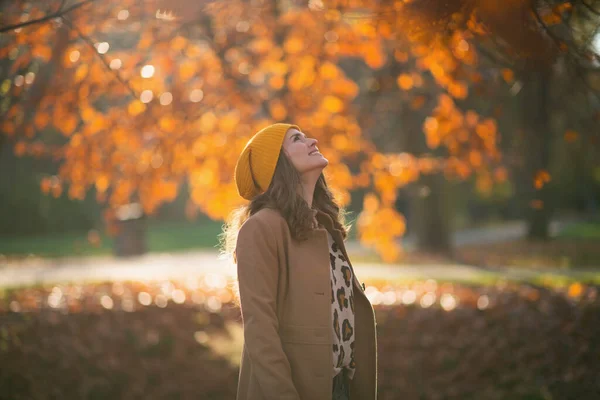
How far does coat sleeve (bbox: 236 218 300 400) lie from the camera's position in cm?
252

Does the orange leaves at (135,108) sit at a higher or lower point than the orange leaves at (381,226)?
higher

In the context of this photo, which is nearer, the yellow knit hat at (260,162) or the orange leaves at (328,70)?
the yellow knit hat at (260,162)

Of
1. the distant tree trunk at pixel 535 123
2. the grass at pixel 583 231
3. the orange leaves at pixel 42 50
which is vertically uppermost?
the orange leaves at pixel 42 50

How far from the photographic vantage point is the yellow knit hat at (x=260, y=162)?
287cm

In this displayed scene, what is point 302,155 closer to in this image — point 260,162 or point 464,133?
point 260,162

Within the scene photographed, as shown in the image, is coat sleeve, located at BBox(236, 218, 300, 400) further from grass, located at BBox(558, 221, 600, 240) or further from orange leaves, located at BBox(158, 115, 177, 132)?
grass, located at BBox(558, 221, 600, 240)

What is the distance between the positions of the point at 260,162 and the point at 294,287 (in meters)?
0.55

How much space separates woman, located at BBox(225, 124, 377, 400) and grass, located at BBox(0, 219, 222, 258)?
616 inches

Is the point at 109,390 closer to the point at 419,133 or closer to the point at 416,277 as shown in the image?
the point at 416,277

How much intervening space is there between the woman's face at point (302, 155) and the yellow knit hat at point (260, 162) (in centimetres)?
5

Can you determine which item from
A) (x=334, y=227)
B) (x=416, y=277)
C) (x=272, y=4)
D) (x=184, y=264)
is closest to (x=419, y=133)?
(x=416, y=277)

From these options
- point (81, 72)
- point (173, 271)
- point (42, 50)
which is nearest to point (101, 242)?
point (173, 271)

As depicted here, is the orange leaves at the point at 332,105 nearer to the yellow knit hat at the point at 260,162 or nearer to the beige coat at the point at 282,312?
the yellow knit hat at the point at 260,162

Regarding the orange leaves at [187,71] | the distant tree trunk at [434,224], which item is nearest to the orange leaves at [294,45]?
the orange leaves at [187,71]
